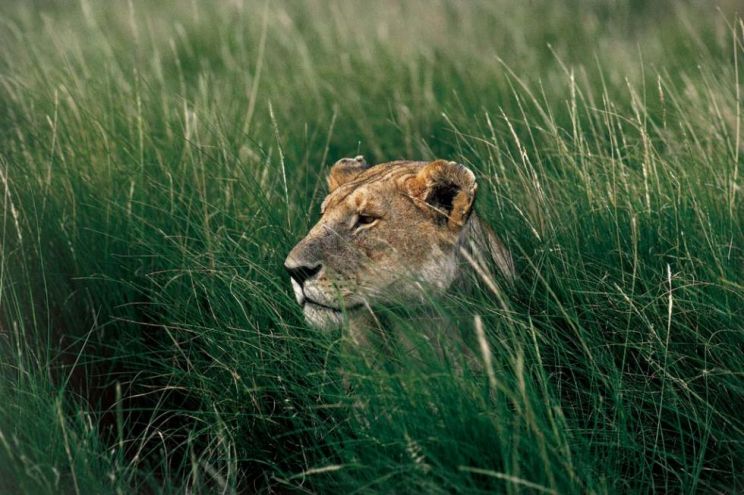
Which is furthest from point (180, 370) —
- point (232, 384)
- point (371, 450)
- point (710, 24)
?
point (710, 24)

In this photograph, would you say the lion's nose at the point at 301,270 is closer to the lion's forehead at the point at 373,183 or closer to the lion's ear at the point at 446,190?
the lion's forehead at the point at 373,183

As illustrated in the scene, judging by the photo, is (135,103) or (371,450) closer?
(371,450)

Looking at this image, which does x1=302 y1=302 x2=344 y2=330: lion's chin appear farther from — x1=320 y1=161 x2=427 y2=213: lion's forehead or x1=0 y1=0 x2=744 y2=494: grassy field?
x1=320 y1=161 x2=427 y2=213: lion's forehead

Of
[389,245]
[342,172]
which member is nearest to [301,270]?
[389,245]

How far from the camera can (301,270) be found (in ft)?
11.9

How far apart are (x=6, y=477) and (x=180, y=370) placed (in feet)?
2.86

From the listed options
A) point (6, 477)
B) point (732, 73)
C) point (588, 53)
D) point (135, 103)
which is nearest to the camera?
point (6, 477)

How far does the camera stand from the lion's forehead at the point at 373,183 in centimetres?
385

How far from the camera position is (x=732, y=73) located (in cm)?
672

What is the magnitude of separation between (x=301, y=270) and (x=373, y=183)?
1.55ft

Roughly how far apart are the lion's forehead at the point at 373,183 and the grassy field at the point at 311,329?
1.53 ft

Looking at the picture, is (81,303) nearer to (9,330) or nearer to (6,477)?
(9,330)

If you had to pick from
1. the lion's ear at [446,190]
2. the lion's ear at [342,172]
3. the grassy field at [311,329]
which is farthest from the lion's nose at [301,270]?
the lion's ear at [342,172]

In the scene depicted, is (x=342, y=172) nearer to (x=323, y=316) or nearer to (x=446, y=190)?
(x=446, y=190)
